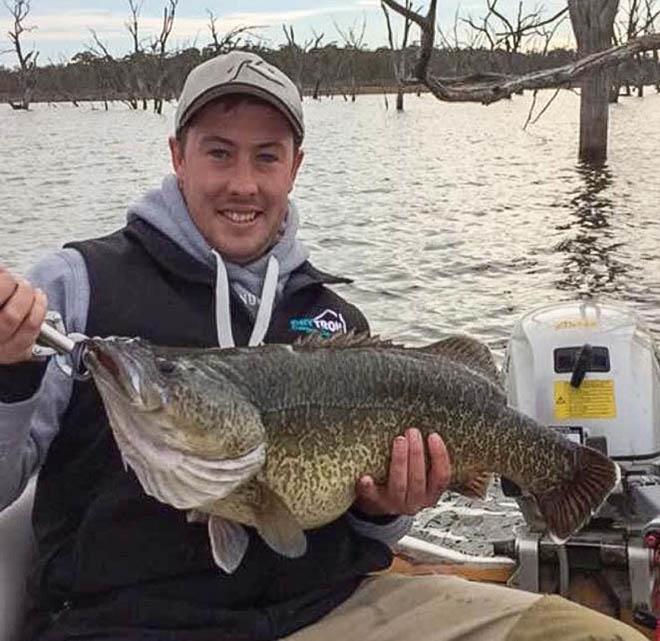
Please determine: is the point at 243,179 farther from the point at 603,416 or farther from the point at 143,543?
the point at 603,416

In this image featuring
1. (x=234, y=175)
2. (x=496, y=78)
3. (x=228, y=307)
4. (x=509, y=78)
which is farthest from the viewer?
(x=496, y=78)

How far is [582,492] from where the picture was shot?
10.3 feet

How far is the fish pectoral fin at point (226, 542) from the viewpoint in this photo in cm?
263

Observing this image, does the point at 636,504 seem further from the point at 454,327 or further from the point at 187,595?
the point at 454,327

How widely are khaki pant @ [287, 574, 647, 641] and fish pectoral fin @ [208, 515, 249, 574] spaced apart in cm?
36

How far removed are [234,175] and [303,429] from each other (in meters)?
0.91

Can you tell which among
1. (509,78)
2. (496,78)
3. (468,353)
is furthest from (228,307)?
(496,78)

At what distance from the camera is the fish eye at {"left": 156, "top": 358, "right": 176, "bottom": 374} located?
2.34m

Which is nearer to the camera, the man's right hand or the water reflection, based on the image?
the man's right hand

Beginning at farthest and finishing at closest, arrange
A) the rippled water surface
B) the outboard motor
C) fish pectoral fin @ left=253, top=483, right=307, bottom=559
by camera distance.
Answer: the rippled water surface, the outboard motor, fish pectoral fin @ left=253, top=483, right=307, bottom=559

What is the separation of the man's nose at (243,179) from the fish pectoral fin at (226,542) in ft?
3.27

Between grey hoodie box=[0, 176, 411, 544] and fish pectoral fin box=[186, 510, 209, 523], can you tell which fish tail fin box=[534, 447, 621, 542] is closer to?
grey hoodie box=[0, 176, 411, 544]

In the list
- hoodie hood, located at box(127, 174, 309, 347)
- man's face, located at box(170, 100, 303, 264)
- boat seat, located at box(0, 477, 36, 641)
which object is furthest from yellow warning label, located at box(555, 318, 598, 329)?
boat seat, located at box(0, 477, 36, 641)

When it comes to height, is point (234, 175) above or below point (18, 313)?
above
